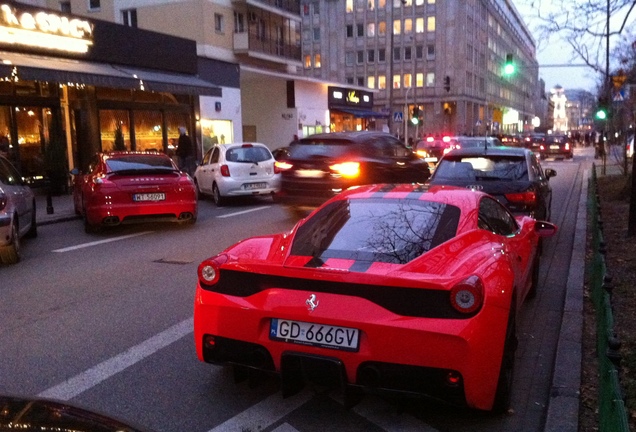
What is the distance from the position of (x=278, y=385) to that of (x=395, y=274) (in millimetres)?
1425

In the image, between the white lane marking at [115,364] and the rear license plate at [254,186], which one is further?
the rear license plate at [254,186]

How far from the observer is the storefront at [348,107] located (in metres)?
43.7

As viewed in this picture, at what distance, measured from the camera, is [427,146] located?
3031 cm

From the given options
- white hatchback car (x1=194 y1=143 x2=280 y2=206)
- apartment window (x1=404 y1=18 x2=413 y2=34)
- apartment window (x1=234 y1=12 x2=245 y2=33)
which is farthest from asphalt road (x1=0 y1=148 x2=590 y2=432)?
apartment window (x1=404 y1=18 x2=413 y2=34)

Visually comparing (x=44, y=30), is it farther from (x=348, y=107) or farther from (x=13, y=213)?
(x=348, y=107)

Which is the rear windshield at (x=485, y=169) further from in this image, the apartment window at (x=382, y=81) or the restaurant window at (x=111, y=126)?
the apartment window at (x=382, y=81)

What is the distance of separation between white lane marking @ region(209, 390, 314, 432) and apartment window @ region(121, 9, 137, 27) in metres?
33.8

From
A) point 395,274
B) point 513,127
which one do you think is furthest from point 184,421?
point 513,127

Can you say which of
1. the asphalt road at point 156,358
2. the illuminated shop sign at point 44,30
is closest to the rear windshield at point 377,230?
the asphalt road at point 156,358

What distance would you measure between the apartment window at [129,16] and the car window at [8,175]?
2623cm

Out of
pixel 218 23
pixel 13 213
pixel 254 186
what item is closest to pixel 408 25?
pixel 218 23

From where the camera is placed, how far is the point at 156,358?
16.1ft

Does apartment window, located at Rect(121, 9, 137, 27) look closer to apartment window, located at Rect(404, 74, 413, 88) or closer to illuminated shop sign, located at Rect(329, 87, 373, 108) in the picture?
illuminated shop sign, located at Rect(329, 87, 373, 108)

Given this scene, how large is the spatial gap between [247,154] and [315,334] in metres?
13.0
